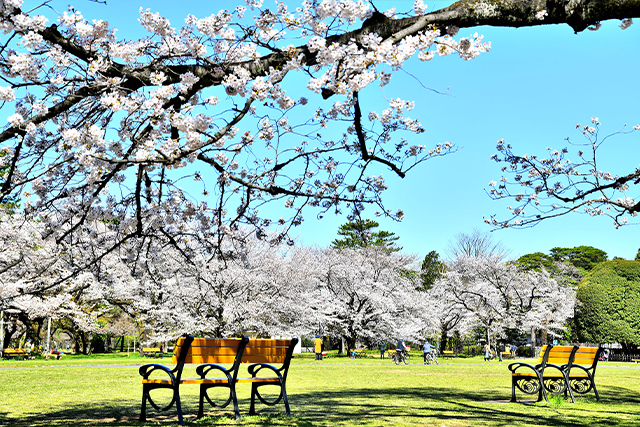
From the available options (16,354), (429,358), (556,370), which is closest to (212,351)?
(556,370)

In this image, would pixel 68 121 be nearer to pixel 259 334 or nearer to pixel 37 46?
pixel 37 46

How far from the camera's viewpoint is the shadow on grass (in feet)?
20.3

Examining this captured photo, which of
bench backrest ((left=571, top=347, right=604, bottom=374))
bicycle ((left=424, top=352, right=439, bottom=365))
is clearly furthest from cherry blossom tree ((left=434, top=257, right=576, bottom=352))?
bench backrest ((left=571, top=347, right=604, bottom=374))

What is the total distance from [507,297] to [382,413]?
30.5 m

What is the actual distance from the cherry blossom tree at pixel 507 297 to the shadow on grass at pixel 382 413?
85.2 ft

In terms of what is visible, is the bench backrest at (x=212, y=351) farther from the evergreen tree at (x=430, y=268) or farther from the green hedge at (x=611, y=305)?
the evergreen tree at (x=430, y=268)

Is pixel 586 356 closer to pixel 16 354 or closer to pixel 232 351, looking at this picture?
pixel 232 351

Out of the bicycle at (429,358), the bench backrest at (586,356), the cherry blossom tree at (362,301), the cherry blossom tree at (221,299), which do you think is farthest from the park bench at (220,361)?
the cherry blossom tree at (362,301)

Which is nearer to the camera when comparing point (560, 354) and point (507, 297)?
point (560, 354)

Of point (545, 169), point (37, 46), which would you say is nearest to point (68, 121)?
point (37, 46)

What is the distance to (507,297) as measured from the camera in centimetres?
3534

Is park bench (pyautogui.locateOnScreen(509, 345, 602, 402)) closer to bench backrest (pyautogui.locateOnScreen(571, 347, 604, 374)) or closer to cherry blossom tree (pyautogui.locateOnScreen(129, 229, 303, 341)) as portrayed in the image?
bench backrest (pyautogui.locateOnScreen(571, 347, 604, 374))

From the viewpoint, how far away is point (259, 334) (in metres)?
29.5

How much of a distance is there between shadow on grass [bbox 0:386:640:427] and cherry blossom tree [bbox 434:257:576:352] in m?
26.0
